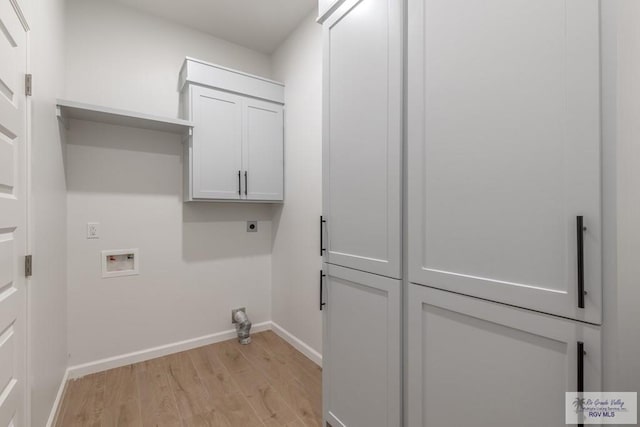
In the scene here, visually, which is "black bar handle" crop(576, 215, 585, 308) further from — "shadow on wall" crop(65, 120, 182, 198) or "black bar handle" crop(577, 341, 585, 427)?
"shadow on wall" crop(65, 120, 182, 198)

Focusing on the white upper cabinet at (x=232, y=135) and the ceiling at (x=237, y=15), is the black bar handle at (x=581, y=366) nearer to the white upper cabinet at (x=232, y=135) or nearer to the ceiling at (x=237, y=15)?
the white upper cabinet at (x=232, y=135)

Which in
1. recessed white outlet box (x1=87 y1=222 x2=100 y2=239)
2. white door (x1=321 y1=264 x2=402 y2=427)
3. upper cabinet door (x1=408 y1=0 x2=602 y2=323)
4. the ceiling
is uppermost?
the ceiling

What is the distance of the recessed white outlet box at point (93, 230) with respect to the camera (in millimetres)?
2314

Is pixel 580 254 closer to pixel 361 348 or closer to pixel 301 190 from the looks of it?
pixel 361 348

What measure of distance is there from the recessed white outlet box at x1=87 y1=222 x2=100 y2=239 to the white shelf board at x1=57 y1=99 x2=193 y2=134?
2.43ft

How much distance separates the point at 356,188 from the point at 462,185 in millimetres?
531

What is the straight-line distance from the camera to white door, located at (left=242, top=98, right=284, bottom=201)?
2.74m

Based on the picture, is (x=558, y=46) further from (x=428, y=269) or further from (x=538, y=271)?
(x=428, y=269)

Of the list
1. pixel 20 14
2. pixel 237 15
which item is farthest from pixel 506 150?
Result: pixel 237 15

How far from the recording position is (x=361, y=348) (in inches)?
57.8

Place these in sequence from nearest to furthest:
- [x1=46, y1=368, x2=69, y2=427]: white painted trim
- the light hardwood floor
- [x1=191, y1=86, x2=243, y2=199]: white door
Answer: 1. [x1=46, y1=368, x2=69, y2=427]: white painted trim
2. the light hardwood floor
3. [x1=191, y1=86, x2=243, y2=199]: white door

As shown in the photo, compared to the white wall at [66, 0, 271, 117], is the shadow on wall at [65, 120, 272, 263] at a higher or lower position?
lower

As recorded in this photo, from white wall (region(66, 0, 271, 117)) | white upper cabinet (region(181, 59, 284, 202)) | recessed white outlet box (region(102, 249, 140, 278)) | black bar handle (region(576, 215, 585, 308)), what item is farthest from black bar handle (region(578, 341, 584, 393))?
white wall (region(66, 0, 271, 117))

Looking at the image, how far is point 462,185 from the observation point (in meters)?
1.05
